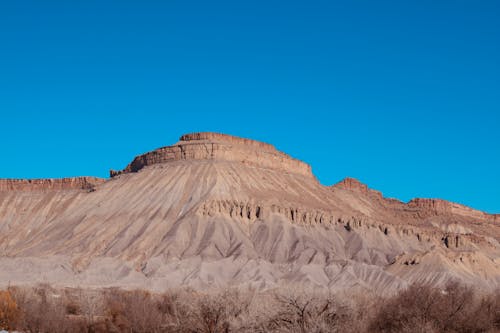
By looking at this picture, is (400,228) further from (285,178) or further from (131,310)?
(131,310)

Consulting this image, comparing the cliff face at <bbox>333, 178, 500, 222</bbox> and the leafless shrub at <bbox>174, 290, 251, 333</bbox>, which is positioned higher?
the cliff face at <bbox>333, 178, 500, 222</bbox>

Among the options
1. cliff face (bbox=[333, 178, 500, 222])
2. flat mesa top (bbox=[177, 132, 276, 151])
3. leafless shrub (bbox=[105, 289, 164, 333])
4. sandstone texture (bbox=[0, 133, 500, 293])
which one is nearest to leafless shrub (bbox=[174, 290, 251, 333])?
leafless shrub (bbox=[105, 289, 164, 333])

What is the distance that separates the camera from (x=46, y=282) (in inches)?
3312

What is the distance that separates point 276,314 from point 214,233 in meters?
61.6

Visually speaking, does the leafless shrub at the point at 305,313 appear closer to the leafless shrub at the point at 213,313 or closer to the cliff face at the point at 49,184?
the leafless shrub at the point at 213,313

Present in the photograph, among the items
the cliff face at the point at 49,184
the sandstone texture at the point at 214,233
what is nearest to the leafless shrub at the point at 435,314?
the sandstone texture at the point at 214,233

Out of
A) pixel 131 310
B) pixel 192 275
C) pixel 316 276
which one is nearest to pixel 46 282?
pixel 192 275

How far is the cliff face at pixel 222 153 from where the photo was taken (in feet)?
404

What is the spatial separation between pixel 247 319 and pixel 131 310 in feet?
44.9

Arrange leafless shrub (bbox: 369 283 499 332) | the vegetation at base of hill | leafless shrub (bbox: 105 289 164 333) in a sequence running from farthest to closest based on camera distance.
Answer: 1. leafless shrub (bbox: 105 289 164 333)
2. leafless shrub (bbox: 369 283 499 332)
3. the vegetation at base of hill

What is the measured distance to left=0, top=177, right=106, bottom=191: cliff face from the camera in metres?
135

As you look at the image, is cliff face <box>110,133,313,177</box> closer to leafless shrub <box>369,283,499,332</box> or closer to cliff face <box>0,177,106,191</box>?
cliff face <box>0,177,106,191</box>

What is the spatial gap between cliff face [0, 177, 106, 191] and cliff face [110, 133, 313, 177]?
15.5 feet

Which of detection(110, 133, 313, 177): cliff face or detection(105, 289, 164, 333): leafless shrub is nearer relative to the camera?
detection(105, 289, 164, 333): leafless shrub
